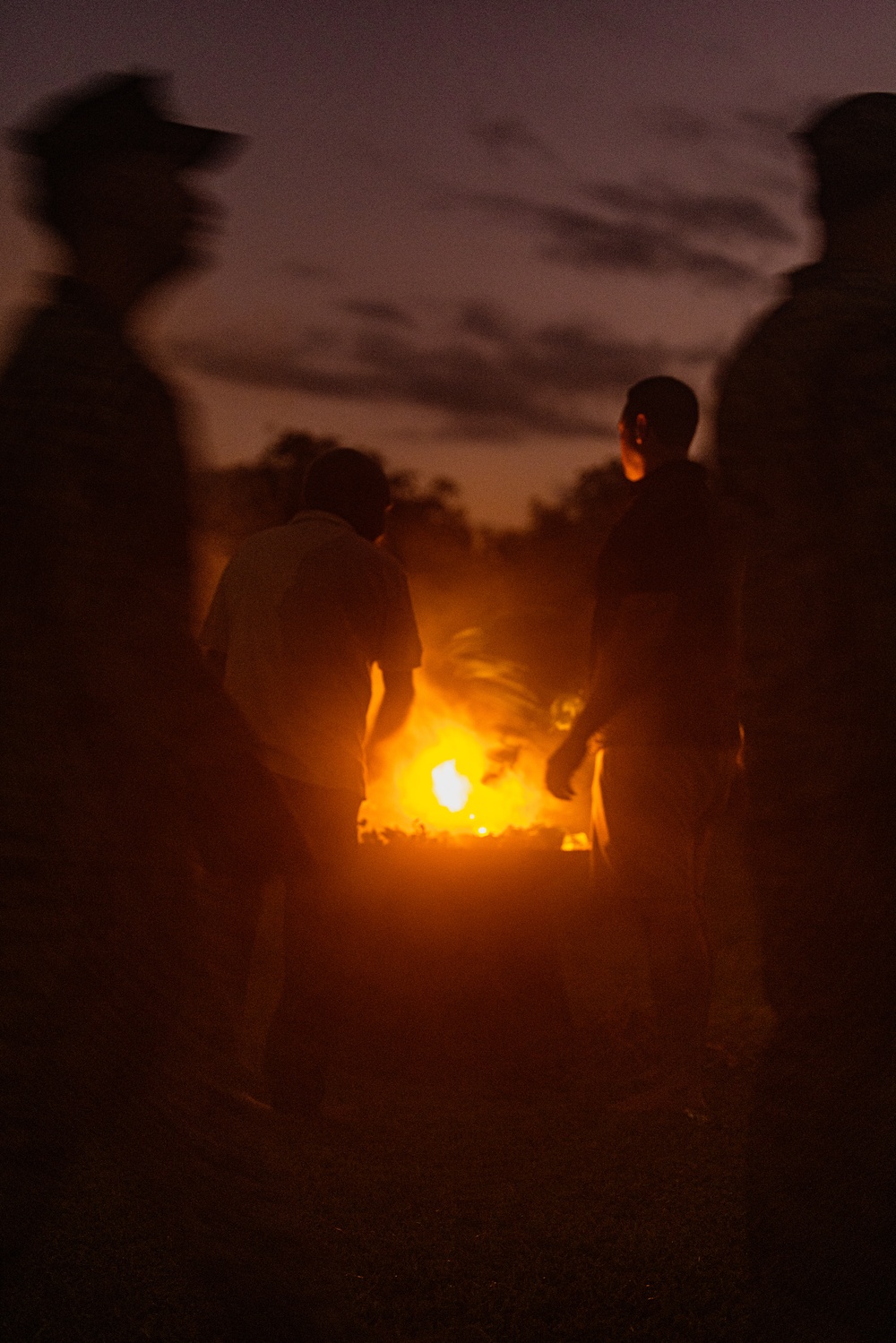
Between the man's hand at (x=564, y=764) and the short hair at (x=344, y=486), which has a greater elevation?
the short hair at (x=344, y=486)

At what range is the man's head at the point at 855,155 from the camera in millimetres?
1293

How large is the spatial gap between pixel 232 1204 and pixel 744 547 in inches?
44.6

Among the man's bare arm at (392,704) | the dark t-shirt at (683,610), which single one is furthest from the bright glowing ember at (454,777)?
the dark t-shirt at (683,610)

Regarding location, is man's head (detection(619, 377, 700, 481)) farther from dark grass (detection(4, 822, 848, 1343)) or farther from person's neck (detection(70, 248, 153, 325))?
person's neck (detection(70, 248, 153, 325))

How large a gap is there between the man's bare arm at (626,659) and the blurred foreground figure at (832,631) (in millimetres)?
1407

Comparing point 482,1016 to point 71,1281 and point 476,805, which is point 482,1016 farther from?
point 476,805

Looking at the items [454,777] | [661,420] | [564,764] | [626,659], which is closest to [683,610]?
[626,659]

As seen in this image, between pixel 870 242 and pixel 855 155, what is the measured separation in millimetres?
104

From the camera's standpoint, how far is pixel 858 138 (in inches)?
51.6

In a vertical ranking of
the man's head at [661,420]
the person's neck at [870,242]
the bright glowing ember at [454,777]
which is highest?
the bright glowing ember at [454,777]

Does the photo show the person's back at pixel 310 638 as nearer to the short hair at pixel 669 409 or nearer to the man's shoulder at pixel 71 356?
the short hair at pixel 669 409

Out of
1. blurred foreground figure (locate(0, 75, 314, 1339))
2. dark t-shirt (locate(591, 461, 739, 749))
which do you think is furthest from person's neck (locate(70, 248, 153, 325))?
dark t-shirt (locate(591, 461, 739, 749))

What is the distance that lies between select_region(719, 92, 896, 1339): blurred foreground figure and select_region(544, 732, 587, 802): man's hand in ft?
5.40

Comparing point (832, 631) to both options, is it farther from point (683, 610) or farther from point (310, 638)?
point (310, 638)
